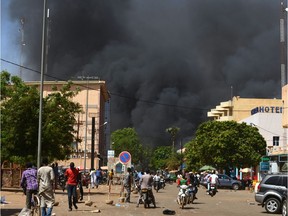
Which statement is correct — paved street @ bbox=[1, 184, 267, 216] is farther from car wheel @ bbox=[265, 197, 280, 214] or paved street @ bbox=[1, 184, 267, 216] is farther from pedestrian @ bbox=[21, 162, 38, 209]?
pedestrian @ bbox=[21, 162, 38, 209]

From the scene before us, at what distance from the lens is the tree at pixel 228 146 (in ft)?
223

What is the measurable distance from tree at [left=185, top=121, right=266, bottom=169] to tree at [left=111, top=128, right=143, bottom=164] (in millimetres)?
42644

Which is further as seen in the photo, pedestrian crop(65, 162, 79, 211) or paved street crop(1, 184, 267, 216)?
pedestrian crop(65, 162, 79, 211)

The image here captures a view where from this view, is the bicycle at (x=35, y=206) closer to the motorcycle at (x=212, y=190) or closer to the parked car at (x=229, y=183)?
the motorcycle at (x=212, y=190)

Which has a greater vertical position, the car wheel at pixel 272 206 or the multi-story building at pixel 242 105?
the multi-story building at pixel 242 105

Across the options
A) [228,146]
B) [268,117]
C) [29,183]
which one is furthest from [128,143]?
[29,183]

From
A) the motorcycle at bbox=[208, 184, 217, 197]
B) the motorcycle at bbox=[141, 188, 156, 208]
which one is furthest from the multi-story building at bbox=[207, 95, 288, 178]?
the motorcycle at bbox=[141, 188, 156, 208]

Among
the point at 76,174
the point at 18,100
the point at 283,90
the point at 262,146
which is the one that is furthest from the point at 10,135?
the point at 262,146

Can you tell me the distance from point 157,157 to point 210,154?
85.1m

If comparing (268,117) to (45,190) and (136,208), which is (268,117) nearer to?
(136,208)

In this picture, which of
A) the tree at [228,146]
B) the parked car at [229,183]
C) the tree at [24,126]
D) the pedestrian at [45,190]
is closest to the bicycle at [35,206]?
the pedestrian at [45,190]

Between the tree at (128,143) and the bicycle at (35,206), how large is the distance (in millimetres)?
97942

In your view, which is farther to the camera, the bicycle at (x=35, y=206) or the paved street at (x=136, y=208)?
the paved street at (x=136, y=208)

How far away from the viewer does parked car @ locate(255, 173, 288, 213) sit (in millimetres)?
22016
